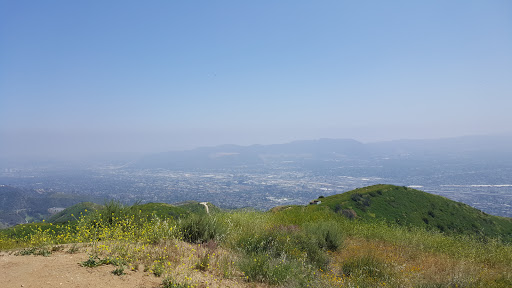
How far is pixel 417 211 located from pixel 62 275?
47191 mm

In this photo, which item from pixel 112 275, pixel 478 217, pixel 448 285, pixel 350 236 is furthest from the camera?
pixel 478 217

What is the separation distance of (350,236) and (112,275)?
9.49 metres

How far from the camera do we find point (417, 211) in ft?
134

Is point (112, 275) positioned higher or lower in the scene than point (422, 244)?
higher

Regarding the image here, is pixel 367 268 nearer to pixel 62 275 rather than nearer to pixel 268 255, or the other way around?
pixel 268 255

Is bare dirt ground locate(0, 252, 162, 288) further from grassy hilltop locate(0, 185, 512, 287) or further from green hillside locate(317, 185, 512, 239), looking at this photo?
green hillside locate(317, 185, 512, 239)

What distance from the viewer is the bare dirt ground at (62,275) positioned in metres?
4.66

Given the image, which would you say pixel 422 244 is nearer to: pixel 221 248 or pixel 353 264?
pixel 353 264

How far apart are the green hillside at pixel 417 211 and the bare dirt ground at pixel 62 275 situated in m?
33.0

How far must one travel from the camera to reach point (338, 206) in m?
35.7

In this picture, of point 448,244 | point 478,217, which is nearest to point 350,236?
point 448,244

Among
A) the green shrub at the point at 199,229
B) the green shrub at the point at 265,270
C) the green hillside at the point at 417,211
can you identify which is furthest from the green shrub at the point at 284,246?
the green hillside at the point at 417,211

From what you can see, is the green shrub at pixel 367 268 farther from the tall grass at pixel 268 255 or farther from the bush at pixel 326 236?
the bush at pixel 326 236

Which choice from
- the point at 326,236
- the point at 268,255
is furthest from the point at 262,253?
the point at 326,236
